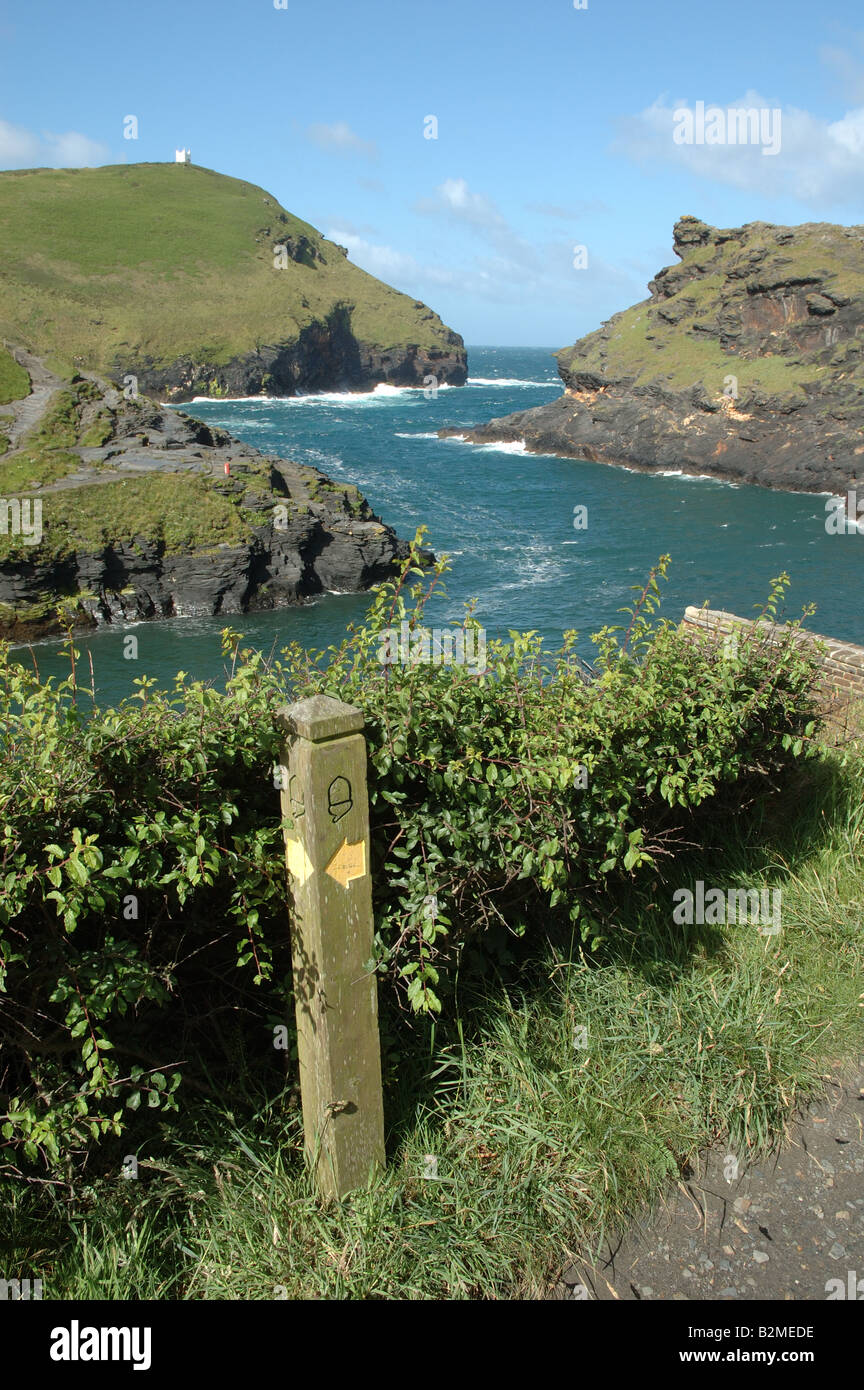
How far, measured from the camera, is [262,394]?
106m

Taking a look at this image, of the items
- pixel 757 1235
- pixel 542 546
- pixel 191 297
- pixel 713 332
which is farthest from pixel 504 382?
pixel 757 1235

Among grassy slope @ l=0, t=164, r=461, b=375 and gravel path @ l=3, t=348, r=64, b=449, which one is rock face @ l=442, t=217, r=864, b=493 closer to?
gravel path @ l=3, t=348, r=64, b=449

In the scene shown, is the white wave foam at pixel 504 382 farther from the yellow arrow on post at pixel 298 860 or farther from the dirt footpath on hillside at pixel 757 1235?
the yellow arrow on post at pixel 298 860

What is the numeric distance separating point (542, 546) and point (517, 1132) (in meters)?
40.7

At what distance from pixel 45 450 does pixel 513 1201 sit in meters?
39.1

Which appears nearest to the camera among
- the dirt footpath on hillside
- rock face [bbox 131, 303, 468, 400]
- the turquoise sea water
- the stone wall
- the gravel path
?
the dirt footpath on hillside

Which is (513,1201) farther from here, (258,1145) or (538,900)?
(538,900)

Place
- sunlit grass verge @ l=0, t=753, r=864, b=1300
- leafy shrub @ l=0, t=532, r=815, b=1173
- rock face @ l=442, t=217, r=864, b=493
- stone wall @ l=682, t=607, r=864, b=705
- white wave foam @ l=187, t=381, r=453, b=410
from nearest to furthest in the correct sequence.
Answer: leafy shrub @ l=0, t=532, r=815, b=1173 < sunlit grass verge @ l=0, t=753, r=864, b=1300 < stone wall @ l=682, t=607, r=864, b=705 < rock face @ l=442, t=217, r=864, b=493 < white wave foam @ l=187, t=381, r=453, b=410

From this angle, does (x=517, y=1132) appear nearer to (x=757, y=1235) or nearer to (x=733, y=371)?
(x=757, y=1235)

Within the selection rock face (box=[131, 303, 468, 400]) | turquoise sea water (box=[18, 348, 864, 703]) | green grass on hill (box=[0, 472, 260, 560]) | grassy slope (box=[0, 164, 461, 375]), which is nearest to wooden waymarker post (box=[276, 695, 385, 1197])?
turquoise sea water (box=[18, 348, 864, 703])

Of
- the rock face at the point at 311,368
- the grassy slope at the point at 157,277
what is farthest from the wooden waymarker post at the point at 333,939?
the rock face at the point at 311,368

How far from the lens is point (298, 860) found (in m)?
3.06

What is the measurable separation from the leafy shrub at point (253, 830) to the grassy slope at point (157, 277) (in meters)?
92.6

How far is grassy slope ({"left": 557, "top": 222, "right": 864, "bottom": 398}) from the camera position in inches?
2218
